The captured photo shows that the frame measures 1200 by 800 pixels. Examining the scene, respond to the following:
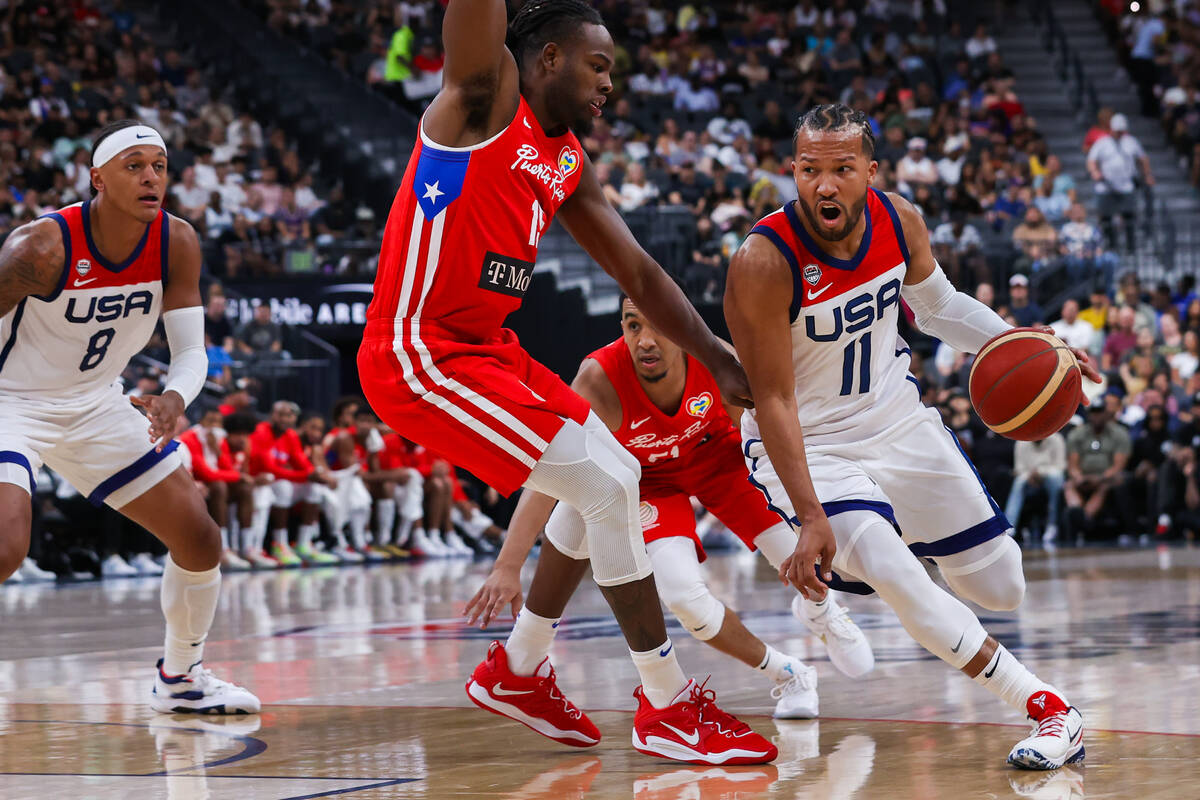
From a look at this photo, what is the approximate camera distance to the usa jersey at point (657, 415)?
6.17 m

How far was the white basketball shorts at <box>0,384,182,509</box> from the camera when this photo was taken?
5.89 metres

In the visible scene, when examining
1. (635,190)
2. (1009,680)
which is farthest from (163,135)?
(1009,680)

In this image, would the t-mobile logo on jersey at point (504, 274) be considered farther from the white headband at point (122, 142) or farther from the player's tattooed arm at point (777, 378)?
the white headband at point (122, 142)

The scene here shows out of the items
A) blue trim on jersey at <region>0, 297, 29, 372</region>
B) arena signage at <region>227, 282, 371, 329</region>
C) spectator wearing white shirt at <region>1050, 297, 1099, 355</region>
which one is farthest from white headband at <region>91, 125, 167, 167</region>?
spectator wearing white shirt at <region>1050, 297, 1099, 355</region>

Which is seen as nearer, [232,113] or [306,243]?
[306,243]

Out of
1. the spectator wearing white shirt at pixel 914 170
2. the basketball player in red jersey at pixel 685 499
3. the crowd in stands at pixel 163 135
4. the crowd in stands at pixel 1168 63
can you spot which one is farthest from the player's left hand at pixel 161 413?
the crowd in stands at pixel 1168 63

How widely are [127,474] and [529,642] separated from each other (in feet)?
5.67

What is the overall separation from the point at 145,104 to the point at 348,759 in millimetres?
16570

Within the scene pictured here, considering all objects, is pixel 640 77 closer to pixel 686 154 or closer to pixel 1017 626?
pixel 686 154

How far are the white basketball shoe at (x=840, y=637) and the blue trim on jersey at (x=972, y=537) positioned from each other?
0.87m

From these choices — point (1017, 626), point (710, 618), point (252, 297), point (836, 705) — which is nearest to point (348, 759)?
point (710, 618)

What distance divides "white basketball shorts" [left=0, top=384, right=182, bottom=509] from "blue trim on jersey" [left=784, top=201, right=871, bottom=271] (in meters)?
2.57

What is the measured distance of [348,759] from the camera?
4816 millimetres

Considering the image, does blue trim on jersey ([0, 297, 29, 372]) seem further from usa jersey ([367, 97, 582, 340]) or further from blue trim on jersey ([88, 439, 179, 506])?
usa jersey ([367, 97, 582, 340])
